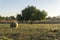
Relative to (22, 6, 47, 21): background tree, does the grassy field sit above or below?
below

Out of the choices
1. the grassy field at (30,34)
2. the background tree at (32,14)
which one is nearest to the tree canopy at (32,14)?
the background tree at (32,14)

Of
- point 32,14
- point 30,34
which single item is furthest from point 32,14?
point 30,34

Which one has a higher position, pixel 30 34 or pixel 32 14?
pixel 32 14

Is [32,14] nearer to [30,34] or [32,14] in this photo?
[32,14]

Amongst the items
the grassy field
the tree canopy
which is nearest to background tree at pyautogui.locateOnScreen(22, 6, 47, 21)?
the tree canopy

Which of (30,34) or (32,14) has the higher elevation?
(32,14)

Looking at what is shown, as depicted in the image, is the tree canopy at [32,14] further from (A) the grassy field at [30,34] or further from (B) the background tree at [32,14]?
(A) the grassy field at [30,34]

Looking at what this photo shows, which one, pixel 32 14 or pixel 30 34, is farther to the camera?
pixel 32 14

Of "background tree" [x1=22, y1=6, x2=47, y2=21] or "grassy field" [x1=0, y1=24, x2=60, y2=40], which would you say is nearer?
"grassy field" [x1=0, y1=24, x2=60, y2=40]

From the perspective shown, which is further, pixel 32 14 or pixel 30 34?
pixel 32 14

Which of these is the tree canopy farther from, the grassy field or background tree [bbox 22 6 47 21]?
the grassy field

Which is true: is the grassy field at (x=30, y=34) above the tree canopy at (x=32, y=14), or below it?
below

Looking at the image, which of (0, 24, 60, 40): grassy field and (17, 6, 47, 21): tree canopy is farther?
(17, 6, 47, 21): tree canopy

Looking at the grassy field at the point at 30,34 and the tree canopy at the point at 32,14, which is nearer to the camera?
the grassy field at the point at 30,34
